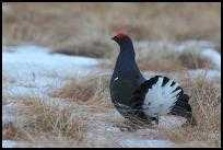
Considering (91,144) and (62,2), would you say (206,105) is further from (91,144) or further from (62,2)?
(62,2)

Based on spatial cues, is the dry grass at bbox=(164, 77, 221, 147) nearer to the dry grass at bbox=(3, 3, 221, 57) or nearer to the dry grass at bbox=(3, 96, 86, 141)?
the dry grass at bbox=(3, 96, 86, 141)

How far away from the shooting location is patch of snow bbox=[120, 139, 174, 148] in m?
3.73

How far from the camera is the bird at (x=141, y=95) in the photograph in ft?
12.8

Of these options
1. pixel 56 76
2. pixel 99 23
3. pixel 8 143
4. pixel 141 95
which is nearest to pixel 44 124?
pixel 8 143

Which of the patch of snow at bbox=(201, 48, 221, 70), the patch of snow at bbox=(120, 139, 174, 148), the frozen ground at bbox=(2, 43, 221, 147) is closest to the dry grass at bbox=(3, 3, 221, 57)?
the frozen ground at bbox=(2, 43, 221, 147)

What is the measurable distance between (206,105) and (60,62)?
2849 mm

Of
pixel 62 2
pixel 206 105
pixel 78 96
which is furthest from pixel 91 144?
pixel 62 2

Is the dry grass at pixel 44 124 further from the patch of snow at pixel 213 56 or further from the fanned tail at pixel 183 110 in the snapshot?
the patch of snow at pixel 213 56

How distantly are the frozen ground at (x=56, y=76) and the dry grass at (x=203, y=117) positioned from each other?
9cm

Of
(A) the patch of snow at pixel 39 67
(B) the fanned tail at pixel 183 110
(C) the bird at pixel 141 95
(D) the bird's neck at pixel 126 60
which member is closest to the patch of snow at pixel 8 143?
(C) the bird at pixel 141 95

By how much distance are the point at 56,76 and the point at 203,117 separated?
214 cm

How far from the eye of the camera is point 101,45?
7.89 m

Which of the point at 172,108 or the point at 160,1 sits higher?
the point at 160,1

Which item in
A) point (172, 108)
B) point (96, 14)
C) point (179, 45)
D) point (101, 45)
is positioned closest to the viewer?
point (172, 108)
